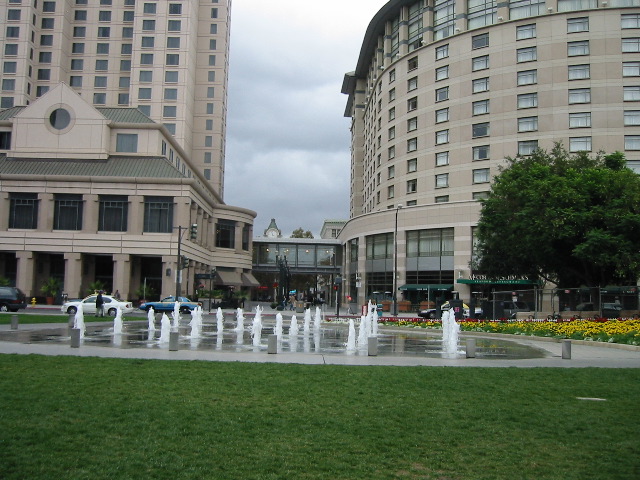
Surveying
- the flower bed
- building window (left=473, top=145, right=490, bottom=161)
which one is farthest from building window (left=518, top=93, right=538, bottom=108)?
the flower bed

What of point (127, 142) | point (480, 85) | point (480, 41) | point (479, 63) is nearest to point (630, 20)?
point (480, 41)

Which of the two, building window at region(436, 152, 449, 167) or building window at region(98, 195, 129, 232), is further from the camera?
building window at region(436, 152, 449, 167)

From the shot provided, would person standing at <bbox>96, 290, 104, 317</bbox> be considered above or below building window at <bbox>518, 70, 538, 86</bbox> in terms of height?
below

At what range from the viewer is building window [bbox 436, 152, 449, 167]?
6838 centimetres

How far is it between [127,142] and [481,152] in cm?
3795

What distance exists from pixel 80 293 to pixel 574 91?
176 ft

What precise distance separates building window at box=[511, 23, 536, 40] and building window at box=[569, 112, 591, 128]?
933cm

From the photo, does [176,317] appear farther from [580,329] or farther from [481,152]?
[481,152]

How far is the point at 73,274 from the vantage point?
6169 cm

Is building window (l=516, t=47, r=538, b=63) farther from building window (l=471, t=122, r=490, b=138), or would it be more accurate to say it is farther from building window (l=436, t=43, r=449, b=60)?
building window (l=436, t=43, r=449, b=60)

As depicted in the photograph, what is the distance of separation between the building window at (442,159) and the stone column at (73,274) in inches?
1537

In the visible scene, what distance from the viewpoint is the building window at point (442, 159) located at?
224 feet

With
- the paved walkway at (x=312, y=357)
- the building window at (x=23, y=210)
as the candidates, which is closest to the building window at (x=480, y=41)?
the building window at (x=23, y=210)

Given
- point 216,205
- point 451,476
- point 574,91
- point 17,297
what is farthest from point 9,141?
point 451,476
